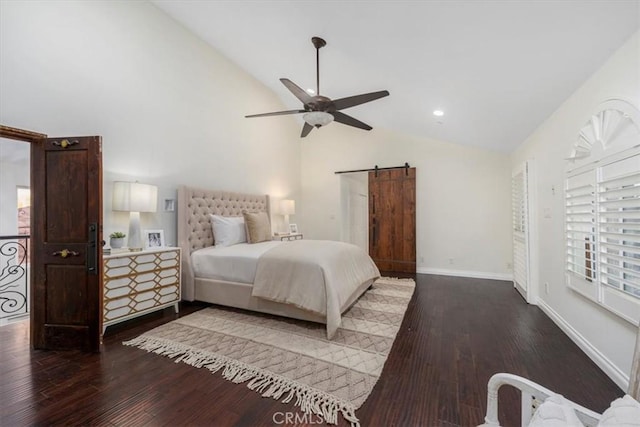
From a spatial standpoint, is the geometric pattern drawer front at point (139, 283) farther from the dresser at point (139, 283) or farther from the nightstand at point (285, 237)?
the nightstand at point (285, 237)

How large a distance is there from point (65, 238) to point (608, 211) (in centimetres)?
442

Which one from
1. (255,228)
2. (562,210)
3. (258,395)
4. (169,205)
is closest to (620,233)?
(562,210)

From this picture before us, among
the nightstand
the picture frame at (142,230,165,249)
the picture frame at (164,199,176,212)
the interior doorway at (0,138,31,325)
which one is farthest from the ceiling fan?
the interior doorway at (0,138,31,325)

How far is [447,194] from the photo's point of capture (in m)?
5.14

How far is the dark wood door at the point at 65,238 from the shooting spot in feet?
7.72

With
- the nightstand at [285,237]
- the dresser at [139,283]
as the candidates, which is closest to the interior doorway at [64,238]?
the dresser at [139,283]

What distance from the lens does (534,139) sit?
342 centimetres

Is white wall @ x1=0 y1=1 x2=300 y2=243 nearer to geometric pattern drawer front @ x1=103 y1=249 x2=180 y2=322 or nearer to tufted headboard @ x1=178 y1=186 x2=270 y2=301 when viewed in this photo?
tufted headboard @ x1=178 y1=186 x2=270 y2=301

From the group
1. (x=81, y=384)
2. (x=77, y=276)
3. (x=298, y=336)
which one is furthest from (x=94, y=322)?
(x=298, y=336)

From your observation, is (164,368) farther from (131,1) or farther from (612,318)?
(131,1)

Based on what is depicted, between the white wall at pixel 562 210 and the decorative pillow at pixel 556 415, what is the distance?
153 cm

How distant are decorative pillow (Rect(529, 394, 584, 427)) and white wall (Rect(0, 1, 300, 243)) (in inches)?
149

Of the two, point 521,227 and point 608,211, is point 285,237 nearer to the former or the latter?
point 521,227

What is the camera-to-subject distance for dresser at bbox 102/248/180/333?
8.40ft
